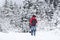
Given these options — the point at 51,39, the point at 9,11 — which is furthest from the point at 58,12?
the point at 51,39

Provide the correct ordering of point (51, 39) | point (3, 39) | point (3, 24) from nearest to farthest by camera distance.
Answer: point (3, 39) → point (51, 39) → point (3, 24)

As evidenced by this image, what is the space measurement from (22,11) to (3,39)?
2256cm

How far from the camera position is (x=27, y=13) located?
35750 millimetres

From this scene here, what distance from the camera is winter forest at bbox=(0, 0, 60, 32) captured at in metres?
A: 33.7

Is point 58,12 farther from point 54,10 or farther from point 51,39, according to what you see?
point 51,39

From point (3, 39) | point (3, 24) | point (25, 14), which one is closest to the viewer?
point (3, 39)

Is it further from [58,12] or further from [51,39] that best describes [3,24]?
[51,39]

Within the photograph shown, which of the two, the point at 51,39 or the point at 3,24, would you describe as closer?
the point at 51,39

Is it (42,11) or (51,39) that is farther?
(42,11)

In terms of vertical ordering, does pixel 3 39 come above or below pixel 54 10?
above

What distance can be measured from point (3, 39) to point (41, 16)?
22805 mm

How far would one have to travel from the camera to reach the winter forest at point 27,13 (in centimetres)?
3369

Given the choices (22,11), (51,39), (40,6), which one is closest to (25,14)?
(22,11)

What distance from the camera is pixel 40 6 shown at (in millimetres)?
36969
